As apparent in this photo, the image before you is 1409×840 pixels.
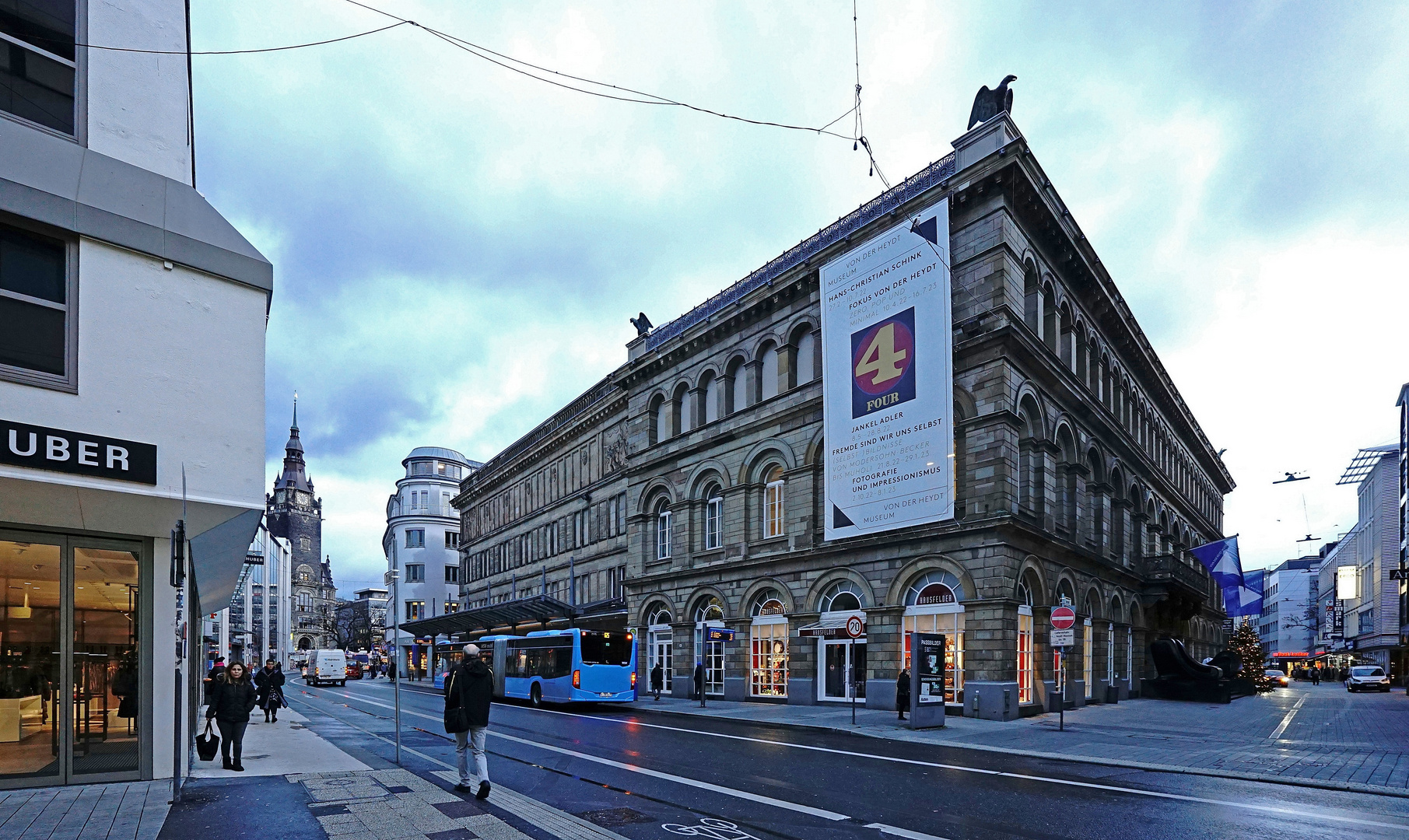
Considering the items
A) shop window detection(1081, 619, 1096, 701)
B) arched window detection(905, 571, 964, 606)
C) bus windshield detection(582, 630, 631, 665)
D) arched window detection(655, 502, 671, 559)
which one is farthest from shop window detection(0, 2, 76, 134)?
shop window detection(1081, 619, 1096, 701)

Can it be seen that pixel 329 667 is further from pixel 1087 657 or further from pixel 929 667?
pixel 929 667

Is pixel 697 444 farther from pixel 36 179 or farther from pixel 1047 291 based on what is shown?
pixel 36 179

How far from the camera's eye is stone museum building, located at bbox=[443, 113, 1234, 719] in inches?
1018

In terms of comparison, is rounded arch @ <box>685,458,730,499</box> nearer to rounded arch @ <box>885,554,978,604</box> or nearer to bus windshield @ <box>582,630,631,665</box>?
bus windshield @ <box>582,630,631,665</box>

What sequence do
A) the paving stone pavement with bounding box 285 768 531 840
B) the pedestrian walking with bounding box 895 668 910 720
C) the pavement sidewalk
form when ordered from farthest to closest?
the pedestrian walking with bounding box 895 668 910 720 < the pavement sidewalk < the paving stone pavement with bounding box 285 768 531 840

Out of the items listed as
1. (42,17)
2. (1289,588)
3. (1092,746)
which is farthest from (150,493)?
(1289,588)

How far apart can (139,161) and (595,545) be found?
127 feet

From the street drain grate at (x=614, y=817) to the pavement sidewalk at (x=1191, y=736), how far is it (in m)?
9.20

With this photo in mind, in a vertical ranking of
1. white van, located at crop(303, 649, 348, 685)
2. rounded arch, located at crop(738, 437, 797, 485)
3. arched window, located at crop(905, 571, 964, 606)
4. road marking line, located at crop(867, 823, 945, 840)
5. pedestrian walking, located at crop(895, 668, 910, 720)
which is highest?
rounded arch, located at crop(738, 437, 797, 485)

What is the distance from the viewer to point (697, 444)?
3631cm

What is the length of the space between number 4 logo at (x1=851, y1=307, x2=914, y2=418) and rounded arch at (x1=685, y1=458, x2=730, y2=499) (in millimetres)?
7904

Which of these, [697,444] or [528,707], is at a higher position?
[697,444]

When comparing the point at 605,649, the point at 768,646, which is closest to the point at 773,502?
the point at 768,646

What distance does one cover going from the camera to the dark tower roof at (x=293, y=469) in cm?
16916
